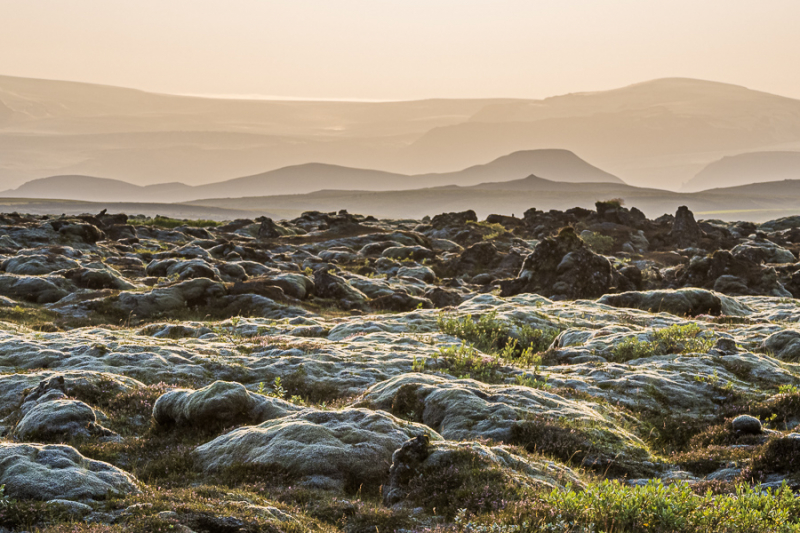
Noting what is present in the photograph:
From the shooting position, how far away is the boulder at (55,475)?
938 cm

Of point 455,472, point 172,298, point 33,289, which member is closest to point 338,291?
point 172,298

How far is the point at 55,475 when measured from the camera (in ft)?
32.0

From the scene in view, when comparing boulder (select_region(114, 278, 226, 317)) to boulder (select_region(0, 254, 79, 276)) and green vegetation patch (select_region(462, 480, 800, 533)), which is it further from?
green vegetation patch (select_region(462, 480, 800, 533))

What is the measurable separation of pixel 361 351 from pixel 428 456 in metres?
12.5

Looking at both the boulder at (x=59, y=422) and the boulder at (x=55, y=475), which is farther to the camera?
the boulder at (x=59, y=422)

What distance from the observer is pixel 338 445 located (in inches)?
504

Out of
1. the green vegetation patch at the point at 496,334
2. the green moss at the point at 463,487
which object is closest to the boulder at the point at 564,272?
the green vegetation patch at the point at 496,334

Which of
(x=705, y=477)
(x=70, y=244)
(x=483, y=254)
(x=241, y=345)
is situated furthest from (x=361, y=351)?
(x=70, y=244)

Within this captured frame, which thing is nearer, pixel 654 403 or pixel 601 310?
pixel 654 403

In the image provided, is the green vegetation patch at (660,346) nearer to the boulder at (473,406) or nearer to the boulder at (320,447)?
the boulder at (473,406)

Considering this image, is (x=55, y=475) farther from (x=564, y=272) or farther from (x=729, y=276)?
(x=729, y=276)

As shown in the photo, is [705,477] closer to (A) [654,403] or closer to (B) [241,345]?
(A) [654,403]

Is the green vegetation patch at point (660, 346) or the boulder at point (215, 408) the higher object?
the boulder at point (215, 408)

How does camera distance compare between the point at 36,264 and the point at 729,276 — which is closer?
the point at 36,264
